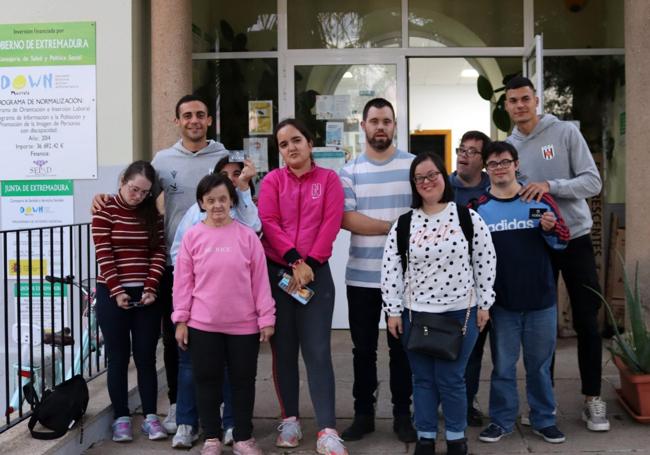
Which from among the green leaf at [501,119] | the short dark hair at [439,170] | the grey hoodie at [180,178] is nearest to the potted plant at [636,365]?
the short dark hair at [439,170]

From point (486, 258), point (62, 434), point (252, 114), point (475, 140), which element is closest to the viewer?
point (486, 258)

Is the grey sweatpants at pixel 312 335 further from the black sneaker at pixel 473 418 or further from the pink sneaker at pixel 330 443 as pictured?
the black sneaker at pixel 473 418

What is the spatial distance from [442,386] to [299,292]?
0.88 meters

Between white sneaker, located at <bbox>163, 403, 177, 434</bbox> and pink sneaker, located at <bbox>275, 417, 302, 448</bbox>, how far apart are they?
2.18 ft

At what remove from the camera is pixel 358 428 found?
13.9 feet

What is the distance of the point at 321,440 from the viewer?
4.00 meters

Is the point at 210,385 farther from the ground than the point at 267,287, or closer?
closer

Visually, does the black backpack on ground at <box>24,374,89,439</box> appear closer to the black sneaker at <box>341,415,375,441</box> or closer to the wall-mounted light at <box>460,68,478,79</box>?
the black sneaker at <box>341,415,375,441</box>

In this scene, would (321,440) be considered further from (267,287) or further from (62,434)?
(62,434)

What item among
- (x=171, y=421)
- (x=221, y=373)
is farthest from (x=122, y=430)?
(x=221, y=373)

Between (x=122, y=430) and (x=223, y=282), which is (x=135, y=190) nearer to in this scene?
(x=223, y=282)

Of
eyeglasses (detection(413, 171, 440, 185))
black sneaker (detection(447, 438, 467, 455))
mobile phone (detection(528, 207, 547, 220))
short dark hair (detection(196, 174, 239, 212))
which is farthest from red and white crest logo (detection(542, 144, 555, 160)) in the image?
short dark hair (detection(196, 174, 239, 212))

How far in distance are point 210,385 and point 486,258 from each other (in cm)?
158

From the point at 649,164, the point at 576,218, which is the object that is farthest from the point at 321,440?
the point at 649,164
